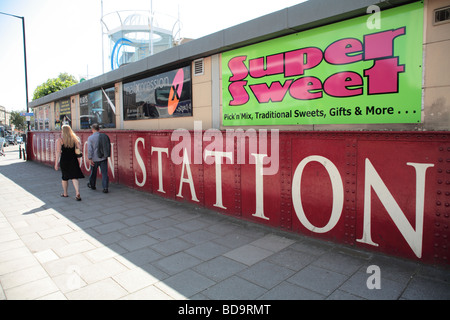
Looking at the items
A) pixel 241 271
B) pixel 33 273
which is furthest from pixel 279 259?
pixel 33 273

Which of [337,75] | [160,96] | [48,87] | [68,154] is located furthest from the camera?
[48,87]

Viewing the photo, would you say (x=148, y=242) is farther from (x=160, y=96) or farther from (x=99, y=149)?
(x=99, y=149)

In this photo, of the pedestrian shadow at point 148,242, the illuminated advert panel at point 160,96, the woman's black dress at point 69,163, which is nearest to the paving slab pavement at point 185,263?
the pedestrian shadow at point 148,242

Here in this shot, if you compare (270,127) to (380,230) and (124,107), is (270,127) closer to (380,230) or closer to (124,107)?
(380,230)

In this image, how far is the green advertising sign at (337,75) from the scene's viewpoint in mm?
3541

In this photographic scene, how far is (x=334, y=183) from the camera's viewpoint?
4.01m

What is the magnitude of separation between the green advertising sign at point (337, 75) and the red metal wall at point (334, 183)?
381 mm

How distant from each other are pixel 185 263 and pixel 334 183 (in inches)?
86.2

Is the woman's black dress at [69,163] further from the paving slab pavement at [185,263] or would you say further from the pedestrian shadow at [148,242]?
the paving slab pavement at [185,263]

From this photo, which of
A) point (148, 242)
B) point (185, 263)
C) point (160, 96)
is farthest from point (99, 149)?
point (185, 263)

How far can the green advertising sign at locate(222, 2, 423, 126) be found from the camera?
11.6 feet

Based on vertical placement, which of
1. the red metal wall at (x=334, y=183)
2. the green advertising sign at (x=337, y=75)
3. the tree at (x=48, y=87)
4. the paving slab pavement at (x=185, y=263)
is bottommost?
the paving slab pavement at (x=185, y=263)
